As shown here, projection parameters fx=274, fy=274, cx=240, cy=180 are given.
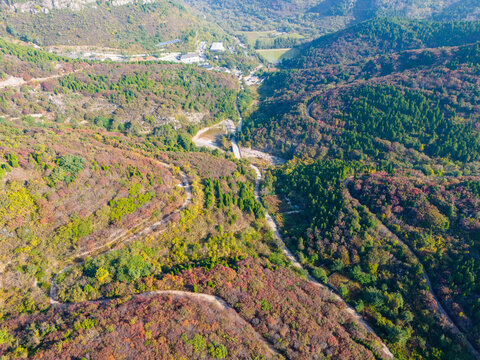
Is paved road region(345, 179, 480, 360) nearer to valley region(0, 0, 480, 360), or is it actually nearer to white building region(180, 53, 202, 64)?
valley region(0, 0, 480, 360)

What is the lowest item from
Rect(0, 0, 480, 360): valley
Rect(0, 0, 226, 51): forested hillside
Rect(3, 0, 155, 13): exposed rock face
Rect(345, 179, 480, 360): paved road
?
Rect(345, 179, 480, 360): paved road

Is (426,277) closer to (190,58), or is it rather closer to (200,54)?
(190,58)

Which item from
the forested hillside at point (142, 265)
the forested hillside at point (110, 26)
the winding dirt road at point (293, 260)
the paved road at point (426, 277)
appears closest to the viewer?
the forested hillside at point (142, 265)

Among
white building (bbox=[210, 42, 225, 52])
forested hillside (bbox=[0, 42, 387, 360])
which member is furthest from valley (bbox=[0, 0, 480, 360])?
white building (bbox=[210, 42, 225, 52])

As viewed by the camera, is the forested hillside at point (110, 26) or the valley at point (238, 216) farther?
the forested hillside at point (110, 26)

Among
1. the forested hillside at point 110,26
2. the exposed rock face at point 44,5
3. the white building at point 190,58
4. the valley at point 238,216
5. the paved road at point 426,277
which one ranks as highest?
the exposed rock face at point 44,5

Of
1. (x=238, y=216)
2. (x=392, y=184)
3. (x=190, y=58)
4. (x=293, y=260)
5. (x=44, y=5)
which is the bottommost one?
(x=293, y=260)

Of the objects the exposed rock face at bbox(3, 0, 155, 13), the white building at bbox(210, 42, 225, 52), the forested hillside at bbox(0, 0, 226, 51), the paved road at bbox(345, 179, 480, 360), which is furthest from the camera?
the white building at bbox(210, 42, 225, 52)

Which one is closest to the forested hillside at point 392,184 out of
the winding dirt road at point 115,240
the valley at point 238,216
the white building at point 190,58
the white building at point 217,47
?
the valley at point 238,216

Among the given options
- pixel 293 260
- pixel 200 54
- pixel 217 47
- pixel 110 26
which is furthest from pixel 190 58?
pixel 293 260

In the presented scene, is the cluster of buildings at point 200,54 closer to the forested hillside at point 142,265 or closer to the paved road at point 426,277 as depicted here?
the forested hillside at point 142,265

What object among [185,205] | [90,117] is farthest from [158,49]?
[185,205]
